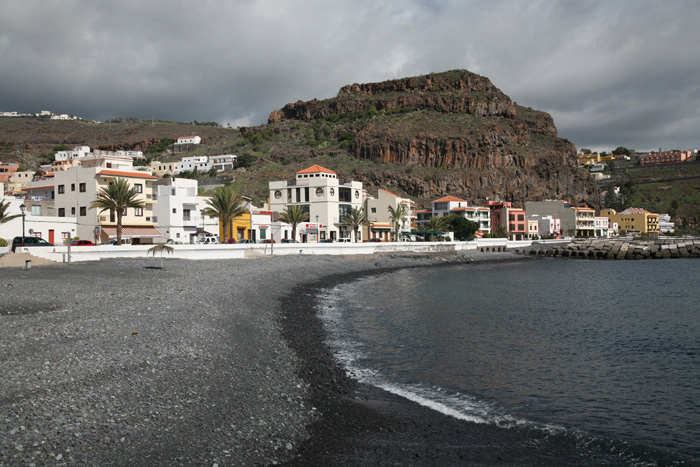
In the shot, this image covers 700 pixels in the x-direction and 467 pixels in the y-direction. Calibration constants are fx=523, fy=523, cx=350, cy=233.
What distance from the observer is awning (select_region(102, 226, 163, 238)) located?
54.7 metres

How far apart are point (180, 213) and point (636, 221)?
459 ft

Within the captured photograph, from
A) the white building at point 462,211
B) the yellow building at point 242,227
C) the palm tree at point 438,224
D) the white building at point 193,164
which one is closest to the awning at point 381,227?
the palm tree at point 438,224

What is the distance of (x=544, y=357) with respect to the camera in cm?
1828

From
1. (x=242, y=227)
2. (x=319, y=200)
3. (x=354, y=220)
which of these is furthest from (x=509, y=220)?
(x=242, y=227)

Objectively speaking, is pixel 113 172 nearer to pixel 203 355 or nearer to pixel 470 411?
pixel 203 355

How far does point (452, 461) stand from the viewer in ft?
31.3

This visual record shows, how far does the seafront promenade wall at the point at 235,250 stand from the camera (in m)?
38.1

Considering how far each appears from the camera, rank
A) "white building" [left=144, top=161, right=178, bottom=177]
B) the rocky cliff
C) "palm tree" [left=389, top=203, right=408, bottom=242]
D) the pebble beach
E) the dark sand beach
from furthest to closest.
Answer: "white building" [left=144, top=161, right=178, bottom=177], the rocky cliff, "palm tree" [left=389, top=203, right=408, bottom=242], the dark sand beach, the pebble beach

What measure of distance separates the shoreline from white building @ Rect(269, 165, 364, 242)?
223ft

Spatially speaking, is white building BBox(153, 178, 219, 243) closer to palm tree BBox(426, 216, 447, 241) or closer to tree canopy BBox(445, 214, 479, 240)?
palm tree BBox(426, 216, 447, 241)

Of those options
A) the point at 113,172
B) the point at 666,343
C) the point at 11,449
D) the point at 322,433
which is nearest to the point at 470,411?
the point at 322,433

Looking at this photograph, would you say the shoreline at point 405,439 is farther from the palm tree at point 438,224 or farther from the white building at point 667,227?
the white building at point 667,227

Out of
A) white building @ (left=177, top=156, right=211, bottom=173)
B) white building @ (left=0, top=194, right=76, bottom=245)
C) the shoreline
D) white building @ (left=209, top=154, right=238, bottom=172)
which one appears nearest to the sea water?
the shoreline

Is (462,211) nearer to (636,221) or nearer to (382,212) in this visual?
(382,212)
